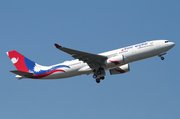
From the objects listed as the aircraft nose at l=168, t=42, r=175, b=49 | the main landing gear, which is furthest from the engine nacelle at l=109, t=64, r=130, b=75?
the aircraft nose at l=168, t=42, r=175, b=49

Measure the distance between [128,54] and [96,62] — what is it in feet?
16.4

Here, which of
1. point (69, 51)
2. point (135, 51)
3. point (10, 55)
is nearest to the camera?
point (69, 51)

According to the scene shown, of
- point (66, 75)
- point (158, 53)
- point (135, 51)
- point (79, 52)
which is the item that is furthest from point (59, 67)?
point (158, 53)

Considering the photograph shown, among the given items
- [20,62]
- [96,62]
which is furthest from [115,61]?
[20,62]

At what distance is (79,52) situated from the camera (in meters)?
39.8

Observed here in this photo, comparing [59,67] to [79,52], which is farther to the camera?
[59,67]

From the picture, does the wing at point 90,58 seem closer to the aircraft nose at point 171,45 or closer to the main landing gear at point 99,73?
A: the main landing gear at point 99,73

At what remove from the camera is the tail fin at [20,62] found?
46.7 meters

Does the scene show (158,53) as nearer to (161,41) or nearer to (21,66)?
(161,41)

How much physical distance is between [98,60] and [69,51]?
5.47 m

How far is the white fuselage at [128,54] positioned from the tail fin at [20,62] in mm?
6781

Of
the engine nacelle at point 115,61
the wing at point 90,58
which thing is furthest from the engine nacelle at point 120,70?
the engine nacelle at point 115,61

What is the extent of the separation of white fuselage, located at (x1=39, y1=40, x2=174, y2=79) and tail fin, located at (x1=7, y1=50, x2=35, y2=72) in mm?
6781

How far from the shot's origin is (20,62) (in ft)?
156
